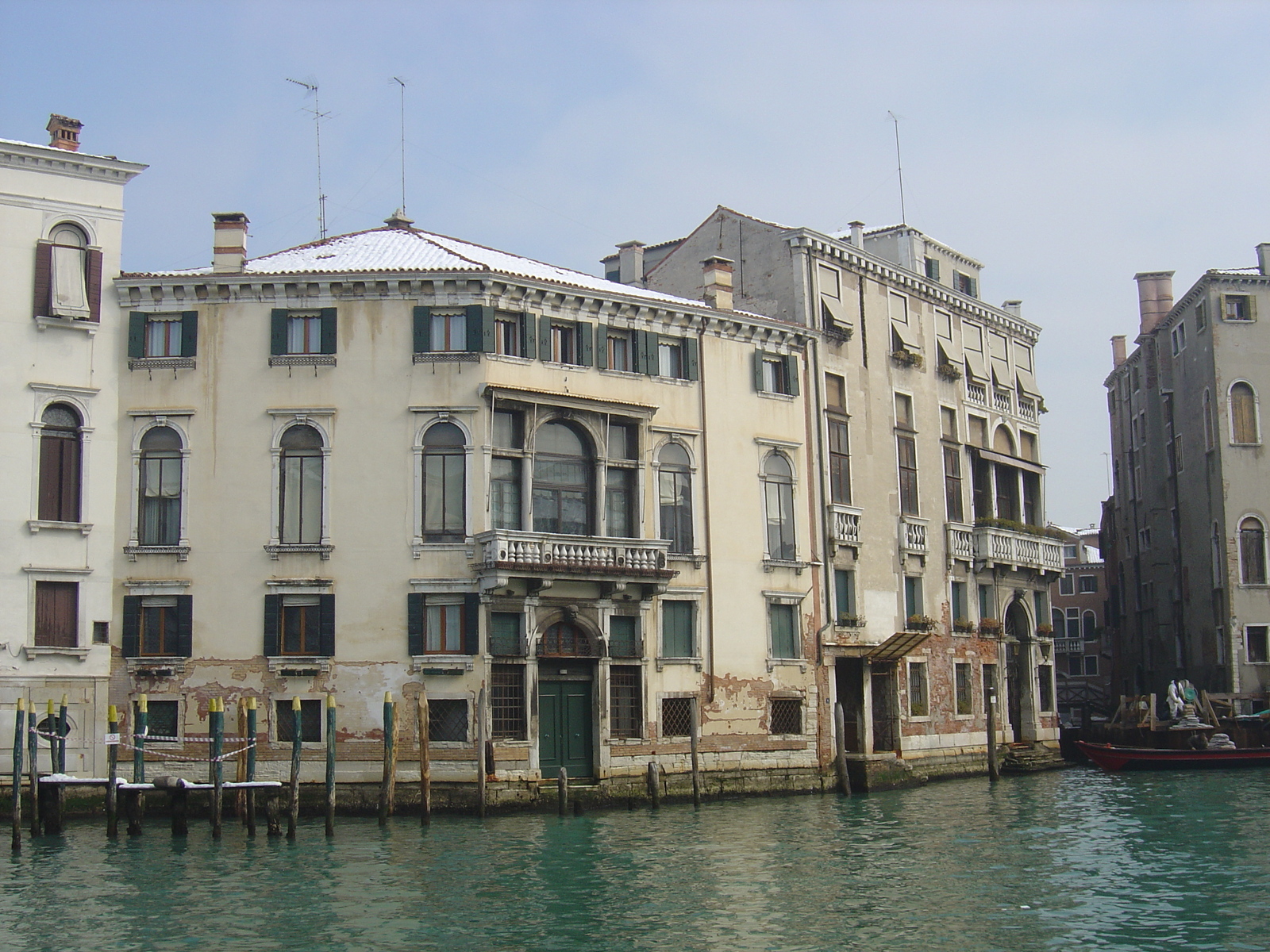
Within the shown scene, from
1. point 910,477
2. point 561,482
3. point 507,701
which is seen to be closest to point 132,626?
point 507,701

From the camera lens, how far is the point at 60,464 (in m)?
24.9

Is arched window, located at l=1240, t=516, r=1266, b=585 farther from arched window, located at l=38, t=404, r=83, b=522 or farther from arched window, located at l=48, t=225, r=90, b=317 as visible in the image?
arched window, located at l=48, t=225, r=90, b=317

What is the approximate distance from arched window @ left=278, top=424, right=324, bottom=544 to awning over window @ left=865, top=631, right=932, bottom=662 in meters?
12.4

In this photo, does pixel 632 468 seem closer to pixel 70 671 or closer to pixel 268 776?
pixel 268 776

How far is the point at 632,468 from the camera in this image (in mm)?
27609

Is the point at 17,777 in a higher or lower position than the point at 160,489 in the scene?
lower

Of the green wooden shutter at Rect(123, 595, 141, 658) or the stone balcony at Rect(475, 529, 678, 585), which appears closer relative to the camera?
the green wooden shutter at Rect(123, 595, 141, 658)

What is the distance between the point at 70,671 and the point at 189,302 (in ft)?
22.1

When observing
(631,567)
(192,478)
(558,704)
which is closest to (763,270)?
(631,567)

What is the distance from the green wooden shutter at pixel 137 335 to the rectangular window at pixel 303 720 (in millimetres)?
6154

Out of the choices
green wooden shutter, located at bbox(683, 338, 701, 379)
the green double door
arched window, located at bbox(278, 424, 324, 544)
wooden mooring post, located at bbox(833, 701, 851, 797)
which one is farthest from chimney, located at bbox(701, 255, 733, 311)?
arched window, located at bbox(278, 424, 324, 544)

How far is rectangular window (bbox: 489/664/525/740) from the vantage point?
25469 millimetres

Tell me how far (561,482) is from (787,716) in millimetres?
6972

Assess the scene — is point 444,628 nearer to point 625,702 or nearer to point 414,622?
point 414,622
